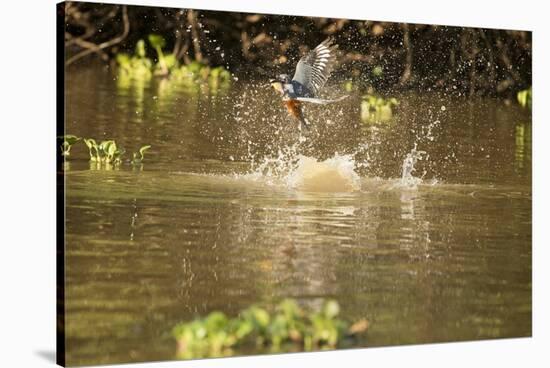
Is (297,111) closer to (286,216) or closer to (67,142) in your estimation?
(286,216)

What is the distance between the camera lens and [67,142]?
6457mm

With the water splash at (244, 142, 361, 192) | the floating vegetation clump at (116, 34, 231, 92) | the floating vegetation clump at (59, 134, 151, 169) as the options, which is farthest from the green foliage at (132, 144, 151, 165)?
the water splash at (244, 142, 361, 192)

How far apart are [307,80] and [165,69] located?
78 cm

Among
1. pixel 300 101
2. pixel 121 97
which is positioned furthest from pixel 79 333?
pixel 300 101

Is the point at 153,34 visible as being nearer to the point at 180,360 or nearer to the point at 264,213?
the point at 264,213

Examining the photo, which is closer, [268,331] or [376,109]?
[268,331]

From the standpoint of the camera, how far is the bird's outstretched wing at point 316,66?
7148 mm

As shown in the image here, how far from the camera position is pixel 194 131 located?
6.96 m

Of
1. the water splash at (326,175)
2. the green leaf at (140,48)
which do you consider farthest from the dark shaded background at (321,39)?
the water splash at (326,175)

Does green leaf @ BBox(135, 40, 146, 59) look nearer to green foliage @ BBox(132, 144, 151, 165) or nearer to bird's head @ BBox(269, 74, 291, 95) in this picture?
green foliage @ BBox(132, 144, 151, 165)

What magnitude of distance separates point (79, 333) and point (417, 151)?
2.17 meters

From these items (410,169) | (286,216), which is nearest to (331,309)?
(286,216)

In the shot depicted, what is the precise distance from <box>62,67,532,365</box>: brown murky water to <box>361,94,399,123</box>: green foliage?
0.06 metres

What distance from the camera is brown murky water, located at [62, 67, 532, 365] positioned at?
6.53 m
